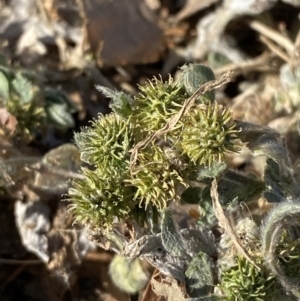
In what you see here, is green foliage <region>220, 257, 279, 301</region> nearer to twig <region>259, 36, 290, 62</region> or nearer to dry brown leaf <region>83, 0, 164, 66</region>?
twig <region>259, 36, 290, 62</region>

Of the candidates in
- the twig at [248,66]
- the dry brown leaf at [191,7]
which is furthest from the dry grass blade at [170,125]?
the dry brown leaf at [191,7]

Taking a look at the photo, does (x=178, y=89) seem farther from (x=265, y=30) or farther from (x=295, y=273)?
(x=265, y=30)

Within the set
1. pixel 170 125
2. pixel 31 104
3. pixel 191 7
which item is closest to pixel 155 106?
pixel 170 125

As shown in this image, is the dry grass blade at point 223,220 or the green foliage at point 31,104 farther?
the green foliage at point 31,104

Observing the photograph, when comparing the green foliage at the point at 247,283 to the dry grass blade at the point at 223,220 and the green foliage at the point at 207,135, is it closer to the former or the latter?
the dry grass blade at the point at 223,220

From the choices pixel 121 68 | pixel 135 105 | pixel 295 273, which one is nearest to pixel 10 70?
pixel 121 68

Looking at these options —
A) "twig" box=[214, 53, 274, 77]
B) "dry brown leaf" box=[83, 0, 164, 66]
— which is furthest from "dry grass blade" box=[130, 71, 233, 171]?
"dry brown leaf" box=[83, 0, 164, 66]

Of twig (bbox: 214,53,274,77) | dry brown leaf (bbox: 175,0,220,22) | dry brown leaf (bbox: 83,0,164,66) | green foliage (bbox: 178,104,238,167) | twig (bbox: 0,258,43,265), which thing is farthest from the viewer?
dry brown leaf (bbox: 175,0,220,22)

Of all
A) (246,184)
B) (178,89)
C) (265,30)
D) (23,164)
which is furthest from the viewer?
(265,30)
